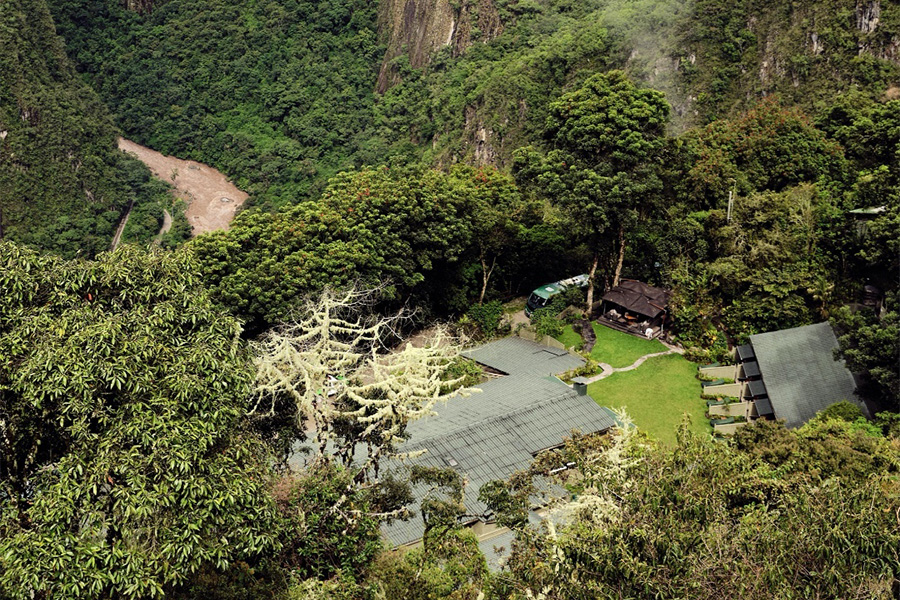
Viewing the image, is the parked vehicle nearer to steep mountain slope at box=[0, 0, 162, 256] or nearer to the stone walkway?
the stone walkway

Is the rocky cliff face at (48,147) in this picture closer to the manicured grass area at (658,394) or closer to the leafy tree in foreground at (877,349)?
the manicured grass area at (658,394)

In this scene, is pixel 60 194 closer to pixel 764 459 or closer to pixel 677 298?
pixel 677 298

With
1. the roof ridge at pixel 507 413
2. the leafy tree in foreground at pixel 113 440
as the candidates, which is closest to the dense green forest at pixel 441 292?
the leafy tree in foreground at pixel 113 440

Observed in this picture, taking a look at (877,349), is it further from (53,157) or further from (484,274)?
(53,157)

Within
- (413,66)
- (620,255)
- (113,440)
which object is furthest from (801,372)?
(413,66)

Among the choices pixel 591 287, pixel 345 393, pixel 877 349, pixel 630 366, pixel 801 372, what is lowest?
pixel 630 366

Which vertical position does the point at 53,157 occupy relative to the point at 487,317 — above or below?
below

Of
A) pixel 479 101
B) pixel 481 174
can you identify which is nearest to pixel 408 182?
pixel 481 174
